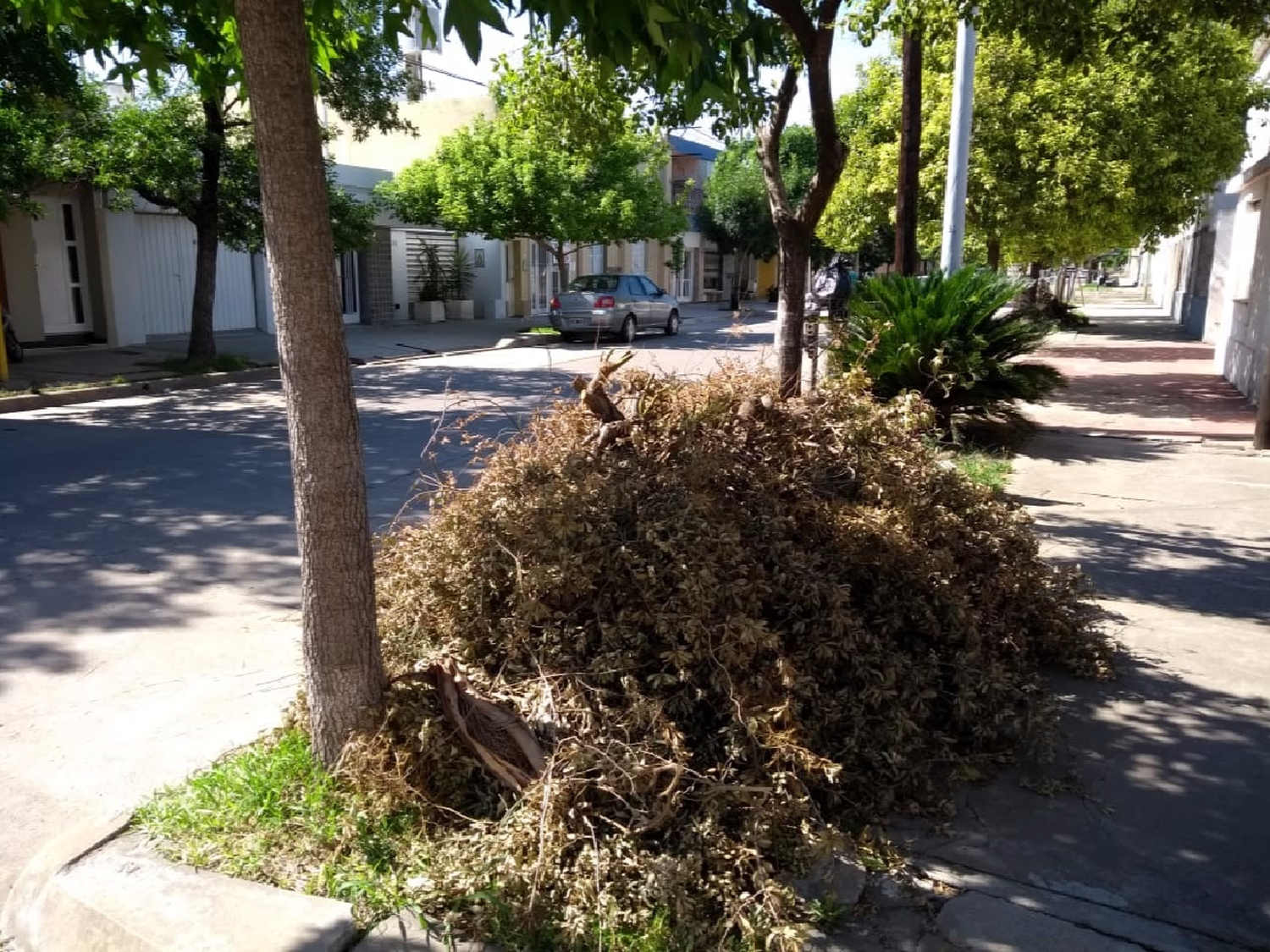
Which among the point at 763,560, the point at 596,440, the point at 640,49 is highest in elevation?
the point at 640,49

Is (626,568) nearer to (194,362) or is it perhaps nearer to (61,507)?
(61,507)

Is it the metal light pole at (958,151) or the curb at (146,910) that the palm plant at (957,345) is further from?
the curb at (146,910)

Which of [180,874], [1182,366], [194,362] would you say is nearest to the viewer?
[180,874]

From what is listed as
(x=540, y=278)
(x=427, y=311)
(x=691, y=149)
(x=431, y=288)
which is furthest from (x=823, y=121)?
(x=691, y=149)

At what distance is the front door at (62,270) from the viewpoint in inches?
745

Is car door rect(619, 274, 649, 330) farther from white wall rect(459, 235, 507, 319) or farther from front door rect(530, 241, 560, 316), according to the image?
front door rect(530, 241, 560, 316)

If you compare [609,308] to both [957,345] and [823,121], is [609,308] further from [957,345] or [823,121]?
[823,121]

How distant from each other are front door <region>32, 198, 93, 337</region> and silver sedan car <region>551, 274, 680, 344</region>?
940 cm

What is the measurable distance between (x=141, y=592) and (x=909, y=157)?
9.87 metres

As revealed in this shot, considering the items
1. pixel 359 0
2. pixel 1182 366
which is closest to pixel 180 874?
pixel 359 0

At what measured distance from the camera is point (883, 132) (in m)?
20.9

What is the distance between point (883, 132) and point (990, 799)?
19384 mm

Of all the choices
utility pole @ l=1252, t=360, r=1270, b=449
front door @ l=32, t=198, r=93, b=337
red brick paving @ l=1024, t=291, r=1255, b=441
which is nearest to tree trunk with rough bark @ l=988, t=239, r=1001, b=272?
red brick paving @ l=1024, t=291, r=1255, b=441

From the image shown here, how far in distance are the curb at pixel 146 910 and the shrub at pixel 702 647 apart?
35 cm
